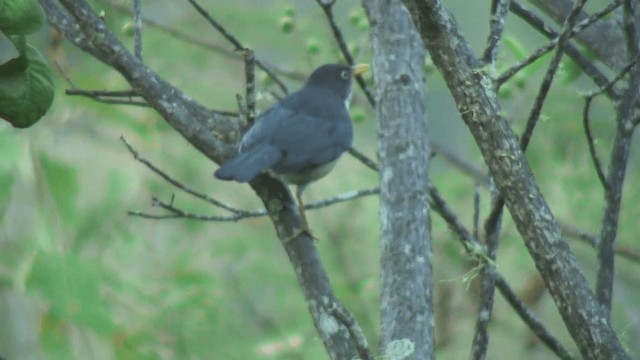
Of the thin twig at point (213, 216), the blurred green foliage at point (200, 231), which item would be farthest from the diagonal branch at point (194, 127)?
the blurred green foliage at point (200, 231)

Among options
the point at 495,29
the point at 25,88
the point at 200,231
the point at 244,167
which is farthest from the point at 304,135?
the point at 25,88

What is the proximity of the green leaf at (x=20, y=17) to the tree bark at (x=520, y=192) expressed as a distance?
695 millimetres

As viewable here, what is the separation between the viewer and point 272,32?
7090 mm

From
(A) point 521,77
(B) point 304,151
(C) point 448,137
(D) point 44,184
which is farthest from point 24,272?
(C) point 448,137

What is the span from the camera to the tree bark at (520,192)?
6.15ft

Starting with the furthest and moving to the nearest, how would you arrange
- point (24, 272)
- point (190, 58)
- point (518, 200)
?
point (190, 58)
point (24, 272)
point (518, 200)

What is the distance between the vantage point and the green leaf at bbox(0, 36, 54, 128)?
144 centimetres

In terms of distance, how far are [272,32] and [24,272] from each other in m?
2.81

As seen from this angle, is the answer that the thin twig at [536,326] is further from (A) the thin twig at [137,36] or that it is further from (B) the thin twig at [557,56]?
(A) the thin twig at [137,36]

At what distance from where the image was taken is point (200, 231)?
22.7 feet

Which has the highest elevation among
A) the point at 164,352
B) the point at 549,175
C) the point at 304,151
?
the point at 549,175

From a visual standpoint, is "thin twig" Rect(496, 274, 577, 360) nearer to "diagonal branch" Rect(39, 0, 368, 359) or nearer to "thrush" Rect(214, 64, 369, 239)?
"diagonal branch" Rect(39, 0, 368, 359)

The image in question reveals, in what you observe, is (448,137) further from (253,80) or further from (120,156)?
(253,80)

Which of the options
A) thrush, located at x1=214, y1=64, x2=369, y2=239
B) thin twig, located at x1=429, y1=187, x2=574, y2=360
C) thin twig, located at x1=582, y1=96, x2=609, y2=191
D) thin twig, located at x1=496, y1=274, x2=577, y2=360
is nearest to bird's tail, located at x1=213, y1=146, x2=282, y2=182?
thrush, located at x1=214, y1=64, x2=369, y2=239
